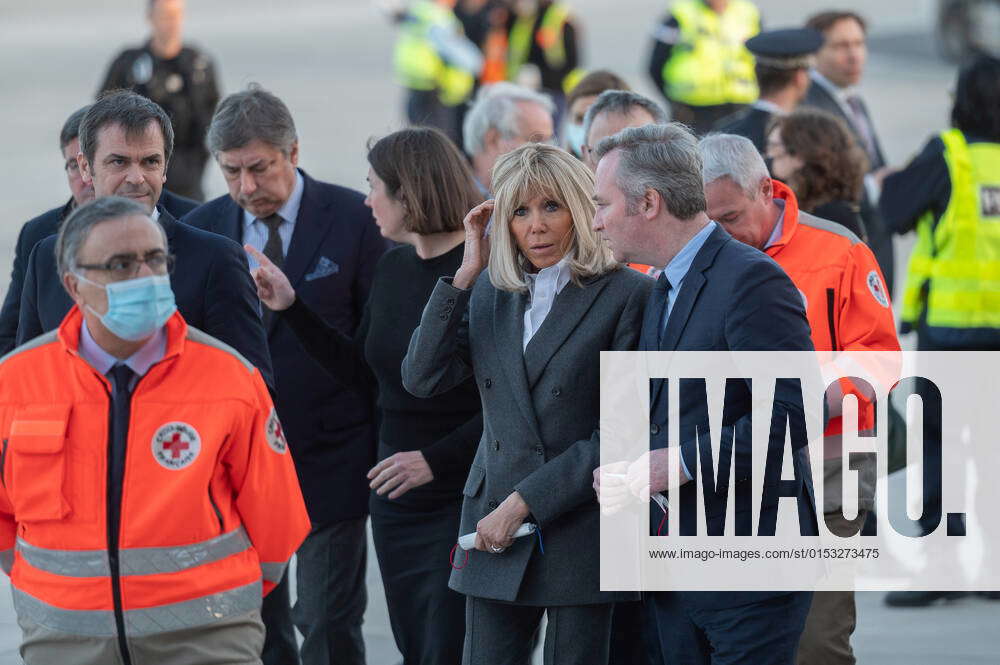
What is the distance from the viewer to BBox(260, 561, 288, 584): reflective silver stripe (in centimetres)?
366

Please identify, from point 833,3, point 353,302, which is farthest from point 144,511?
point 833,3

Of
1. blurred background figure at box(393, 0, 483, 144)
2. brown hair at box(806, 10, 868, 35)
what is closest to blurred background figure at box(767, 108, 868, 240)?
brown hair at box(806, 10, 868, 35)

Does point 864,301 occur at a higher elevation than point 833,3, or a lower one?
lower

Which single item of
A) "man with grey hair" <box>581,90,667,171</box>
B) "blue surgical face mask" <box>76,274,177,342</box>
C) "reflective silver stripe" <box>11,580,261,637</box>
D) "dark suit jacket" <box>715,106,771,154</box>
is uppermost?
"dark suit jacket" <box>715,106,771,154</box>

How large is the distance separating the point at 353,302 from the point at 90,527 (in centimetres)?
194

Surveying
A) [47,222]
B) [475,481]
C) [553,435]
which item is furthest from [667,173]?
[47,222]

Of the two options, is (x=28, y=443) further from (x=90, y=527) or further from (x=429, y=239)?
(x=429, y=239)

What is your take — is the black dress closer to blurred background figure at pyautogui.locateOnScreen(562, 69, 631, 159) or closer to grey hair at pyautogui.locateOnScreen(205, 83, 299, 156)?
grey hair at pyautogui.locateOnScreen(205, 83, 299, 156)

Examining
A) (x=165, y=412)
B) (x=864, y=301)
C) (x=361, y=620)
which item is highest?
(x=864, y=301)

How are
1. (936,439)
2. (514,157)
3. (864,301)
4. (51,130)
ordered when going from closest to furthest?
(514,157), (864,301), (936,439), (51,130)

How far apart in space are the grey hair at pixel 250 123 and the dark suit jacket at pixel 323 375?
10.3 inches

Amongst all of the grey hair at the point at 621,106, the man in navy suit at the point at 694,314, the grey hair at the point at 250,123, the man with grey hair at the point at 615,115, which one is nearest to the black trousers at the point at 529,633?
the man in navy suit at the point at 694,314

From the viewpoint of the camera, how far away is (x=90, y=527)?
3.39 meters

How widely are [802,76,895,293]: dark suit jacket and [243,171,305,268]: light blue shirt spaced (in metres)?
2.43
